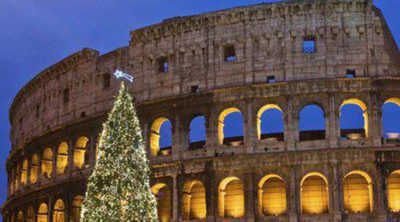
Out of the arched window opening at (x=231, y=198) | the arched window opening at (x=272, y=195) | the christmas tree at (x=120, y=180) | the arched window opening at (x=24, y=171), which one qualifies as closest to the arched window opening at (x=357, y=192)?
the arched window opening at (x=272, y=195)

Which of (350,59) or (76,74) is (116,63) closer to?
(76,74)

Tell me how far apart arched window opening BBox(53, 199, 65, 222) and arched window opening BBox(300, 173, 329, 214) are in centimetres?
1514

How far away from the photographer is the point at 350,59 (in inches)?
1256

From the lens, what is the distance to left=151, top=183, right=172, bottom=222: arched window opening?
113 feet

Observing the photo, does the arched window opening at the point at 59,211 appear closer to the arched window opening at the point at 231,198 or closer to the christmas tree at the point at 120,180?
the arched window opening at the point at 231,198

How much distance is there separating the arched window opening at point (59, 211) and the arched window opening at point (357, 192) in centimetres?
1698

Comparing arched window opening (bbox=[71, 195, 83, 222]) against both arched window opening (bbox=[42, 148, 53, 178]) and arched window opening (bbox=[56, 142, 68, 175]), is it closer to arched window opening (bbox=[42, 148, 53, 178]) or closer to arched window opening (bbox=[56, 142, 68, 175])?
arched window opening (bbox=[56, 142, 68, 175])

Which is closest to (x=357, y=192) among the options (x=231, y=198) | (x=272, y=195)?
(x=272, y=195)

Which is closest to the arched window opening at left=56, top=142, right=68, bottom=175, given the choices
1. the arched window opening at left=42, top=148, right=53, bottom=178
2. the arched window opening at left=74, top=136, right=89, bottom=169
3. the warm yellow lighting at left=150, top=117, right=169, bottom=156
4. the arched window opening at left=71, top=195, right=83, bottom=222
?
the arched window opening at left=74, top=136, right=89, bottom=169

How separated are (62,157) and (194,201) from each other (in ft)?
35.2

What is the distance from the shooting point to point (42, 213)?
4141cm

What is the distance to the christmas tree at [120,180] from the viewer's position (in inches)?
902

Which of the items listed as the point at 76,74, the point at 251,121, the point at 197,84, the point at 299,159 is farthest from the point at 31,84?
the point at 299,159

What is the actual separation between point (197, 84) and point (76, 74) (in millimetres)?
9340
